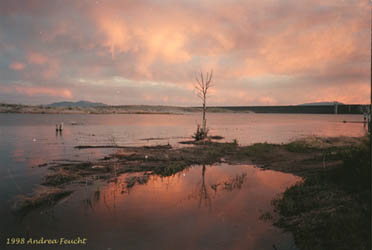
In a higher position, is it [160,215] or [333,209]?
[333,209]

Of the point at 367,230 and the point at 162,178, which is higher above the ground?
the point at 367,230

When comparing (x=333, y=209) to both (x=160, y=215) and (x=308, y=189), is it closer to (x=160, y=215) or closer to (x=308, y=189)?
(x=308, y=189)

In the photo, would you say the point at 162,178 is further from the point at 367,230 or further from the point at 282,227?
the point at 367,230

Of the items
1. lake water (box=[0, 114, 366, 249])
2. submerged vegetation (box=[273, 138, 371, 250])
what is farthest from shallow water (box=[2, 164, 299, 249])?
submerged vegetation (box=[273, 138, 371, 250])

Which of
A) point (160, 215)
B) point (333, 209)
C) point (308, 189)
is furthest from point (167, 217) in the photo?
point (308, 189)

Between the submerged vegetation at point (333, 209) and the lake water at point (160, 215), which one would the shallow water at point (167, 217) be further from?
the submerged vegetation at point (333, 209)

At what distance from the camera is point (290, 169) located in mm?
17031

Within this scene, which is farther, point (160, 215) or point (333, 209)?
point (160, 215)

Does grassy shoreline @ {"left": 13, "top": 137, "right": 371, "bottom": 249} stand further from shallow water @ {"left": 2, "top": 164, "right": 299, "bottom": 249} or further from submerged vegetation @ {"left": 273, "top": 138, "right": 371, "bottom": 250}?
shallow water @ {"left": 2, "top": 164, "right": 299, "bottom": 249}

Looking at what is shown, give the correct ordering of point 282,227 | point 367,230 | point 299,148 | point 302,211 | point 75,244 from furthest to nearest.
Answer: point 299,148 → point 302,211 → point 282,227 → point 75,244 → point 367,230

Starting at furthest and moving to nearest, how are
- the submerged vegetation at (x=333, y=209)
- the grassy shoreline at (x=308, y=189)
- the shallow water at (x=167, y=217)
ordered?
the shallow water at (x=167, y=217)
the grassy shoreline at (x=308, y=189)
the submerged vegetation at (x=333, y=209)

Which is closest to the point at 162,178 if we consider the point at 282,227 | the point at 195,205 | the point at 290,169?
the point at 195,205

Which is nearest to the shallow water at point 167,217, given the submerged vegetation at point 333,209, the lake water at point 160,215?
the lake water at point 160,215

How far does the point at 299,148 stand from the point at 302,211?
1775 centimetres
